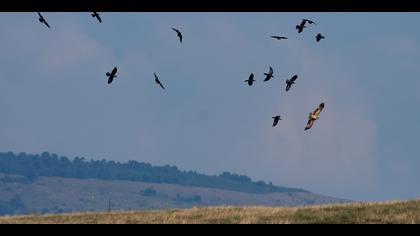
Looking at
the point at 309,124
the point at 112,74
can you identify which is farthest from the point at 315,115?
the point at 112,74

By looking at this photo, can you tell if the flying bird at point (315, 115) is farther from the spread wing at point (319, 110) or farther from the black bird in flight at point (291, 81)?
the black bird in flight at point (291, 81)

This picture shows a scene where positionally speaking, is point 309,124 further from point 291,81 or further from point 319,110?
point 291,81

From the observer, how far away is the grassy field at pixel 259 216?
35344 millimetres

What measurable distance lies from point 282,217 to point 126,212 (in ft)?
26.6

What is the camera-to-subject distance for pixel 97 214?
133 ft

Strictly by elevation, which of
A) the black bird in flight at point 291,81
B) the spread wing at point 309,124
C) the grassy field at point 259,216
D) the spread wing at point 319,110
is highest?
the black bird in flight at point 291,81

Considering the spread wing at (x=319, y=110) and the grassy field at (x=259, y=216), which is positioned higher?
the spread wing at (x=319, y=110)

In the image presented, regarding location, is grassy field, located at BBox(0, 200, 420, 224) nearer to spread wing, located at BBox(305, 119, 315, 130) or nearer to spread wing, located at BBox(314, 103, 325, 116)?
spread wing, located at BBox(314, 103, 325, 116)

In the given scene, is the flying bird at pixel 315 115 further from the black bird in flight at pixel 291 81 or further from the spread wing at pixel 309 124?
the black bird in flight at pixel 291 81

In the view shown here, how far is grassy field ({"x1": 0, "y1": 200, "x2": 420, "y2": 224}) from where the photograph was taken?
116 feet

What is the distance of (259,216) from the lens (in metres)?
37.3

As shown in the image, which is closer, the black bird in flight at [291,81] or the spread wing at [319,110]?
the spread wing at [319,110]
